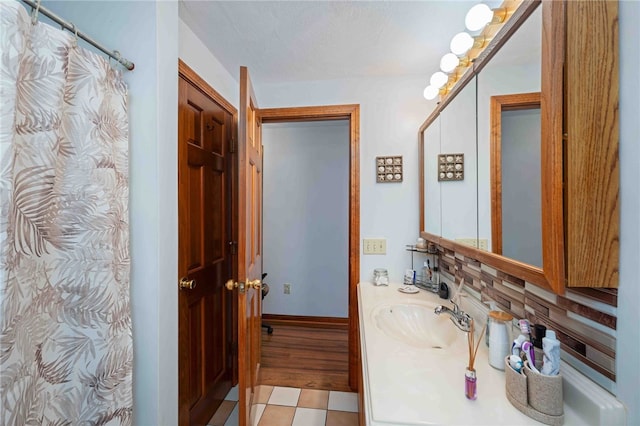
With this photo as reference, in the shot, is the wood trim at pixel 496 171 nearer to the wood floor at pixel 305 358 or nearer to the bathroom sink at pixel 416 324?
the bathroom sink at pixel 416 324

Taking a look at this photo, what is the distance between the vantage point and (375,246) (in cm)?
194

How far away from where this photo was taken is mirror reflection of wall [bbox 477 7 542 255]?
0.76 m

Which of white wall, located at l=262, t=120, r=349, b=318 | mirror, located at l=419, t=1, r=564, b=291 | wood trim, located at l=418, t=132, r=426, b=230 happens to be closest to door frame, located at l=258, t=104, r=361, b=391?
wood trim, located at l=418, t=132, r=426, b=230

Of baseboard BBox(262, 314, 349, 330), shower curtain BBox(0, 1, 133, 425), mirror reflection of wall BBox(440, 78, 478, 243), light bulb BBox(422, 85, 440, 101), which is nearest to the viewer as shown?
shower curtain BBox(0, 1, 133, 425)

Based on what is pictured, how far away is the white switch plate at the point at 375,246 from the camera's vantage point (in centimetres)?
194

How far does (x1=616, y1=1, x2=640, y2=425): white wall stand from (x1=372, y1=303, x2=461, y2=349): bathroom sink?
2.04 ft

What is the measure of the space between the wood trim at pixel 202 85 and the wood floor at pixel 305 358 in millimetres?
2063

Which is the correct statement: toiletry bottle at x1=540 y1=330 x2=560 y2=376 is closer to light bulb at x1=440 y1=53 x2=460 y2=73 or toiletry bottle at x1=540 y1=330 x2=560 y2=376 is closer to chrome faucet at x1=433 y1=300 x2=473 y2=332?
chrome faucet at x1=433 y1=300 x2=473 y2=332

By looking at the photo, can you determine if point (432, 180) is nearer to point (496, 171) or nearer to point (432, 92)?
point (432, 92)

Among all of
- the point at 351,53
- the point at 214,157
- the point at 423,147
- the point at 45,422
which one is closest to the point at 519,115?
the point at 423,147

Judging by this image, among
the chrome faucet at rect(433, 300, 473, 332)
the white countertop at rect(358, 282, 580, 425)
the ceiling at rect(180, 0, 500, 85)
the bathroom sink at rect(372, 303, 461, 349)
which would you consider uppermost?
the ceiling at rect(180, 0, 500, 85)

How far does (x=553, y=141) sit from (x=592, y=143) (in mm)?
70

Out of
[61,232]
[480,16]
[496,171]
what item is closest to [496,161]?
[496,171]

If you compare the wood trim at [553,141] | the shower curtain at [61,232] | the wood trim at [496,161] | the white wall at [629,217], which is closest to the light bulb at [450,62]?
the wood trim at [496,161]
